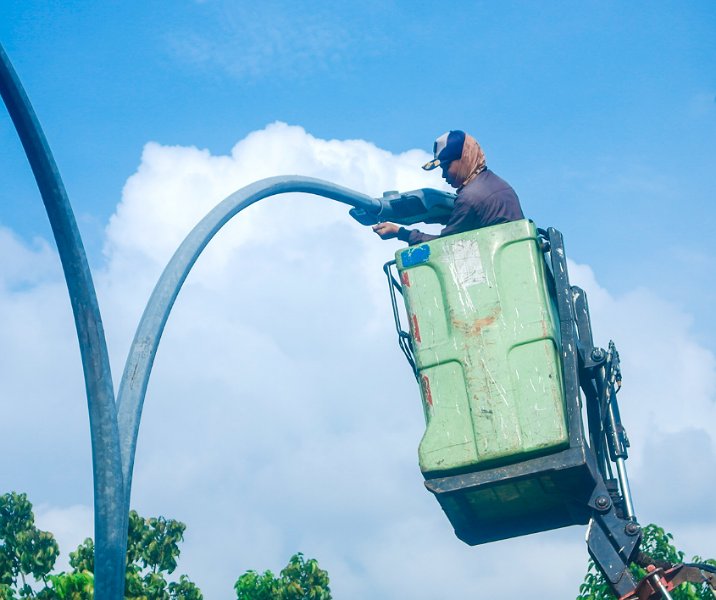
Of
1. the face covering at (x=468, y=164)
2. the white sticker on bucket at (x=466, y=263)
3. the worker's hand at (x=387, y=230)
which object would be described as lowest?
the white sticker on bucket at (x=466, y=263)

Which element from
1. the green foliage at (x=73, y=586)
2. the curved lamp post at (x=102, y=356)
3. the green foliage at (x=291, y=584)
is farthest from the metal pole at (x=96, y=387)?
the green foliage at (x=291, y=584)

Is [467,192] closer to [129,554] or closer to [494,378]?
[494,378]

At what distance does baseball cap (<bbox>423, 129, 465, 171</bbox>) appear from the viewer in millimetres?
6680

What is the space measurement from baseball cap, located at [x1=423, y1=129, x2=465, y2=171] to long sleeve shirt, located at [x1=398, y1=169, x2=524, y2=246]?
0.36m

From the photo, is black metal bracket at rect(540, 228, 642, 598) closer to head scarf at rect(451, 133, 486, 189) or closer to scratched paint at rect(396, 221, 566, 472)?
scratched paint at rect(396, 221, 566, 472)

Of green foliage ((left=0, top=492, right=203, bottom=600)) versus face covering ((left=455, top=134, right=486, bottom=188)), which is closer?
face covering ((left=455, top=134, right=486, bottom=188))

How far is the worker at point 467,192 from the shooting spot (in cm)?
615

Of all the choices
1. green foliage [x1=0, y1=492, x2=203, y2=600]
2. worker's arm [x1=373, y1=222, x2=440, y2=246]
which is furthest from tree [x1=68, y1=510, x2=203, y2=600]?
worker's arm [x1=373, y1=222, x2=440, y2=246]

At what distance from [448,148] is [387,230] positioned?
0.68m

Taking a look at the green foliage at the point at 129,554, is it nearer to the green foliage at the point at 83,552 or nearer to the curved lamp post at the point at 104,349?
the green foliage at the point at 83,552

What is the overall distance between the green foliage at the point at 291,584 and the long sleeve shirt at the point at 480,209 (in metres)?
16.0

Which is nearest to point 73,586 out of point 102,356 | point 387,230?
point 387,230

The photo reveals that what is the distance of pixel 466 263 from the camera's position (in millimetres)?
5789

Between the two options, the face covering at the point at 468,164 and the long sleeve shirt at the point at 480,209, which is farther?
the face covering at the point at 468,164
